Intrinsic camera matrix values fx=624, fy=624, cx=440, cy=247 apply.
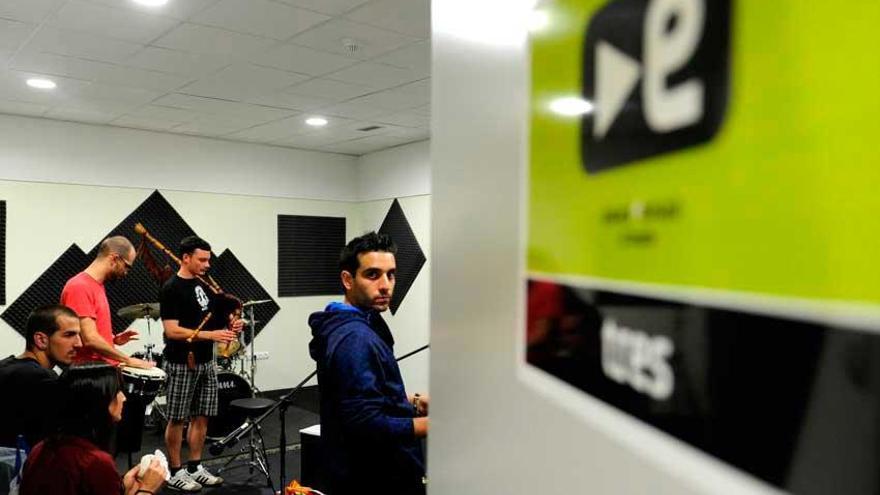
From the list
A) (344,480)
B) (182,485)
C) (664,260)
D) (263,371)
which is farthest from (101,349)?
(664,260)

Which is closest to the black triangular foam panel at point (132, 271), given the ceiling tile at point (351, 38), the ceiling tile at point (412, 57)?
the ceiling tile at point (351, 38)

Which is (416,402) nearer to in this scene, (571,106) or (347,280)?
(347,280)

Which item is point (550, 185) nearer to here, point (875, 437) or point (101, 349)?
point (875, 437)

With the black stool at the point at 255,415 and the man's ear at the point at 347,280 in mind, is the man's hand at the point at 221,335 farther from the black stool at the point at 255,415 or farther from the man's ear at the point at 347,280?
the man's ear at the point at 347,280

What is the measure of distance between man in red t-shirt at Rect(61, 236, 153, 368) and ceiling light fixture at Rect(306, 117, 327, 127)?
2039 millimetres

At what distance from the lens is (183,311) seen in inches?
154

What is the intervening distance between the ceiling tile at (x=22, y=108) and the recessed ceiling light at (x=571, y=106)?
5.54 metres

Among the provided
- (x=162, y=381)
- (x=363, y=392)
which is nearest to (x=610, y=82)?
(x=363, y=392)

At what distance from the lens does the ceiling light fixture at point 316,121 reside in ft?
17.6

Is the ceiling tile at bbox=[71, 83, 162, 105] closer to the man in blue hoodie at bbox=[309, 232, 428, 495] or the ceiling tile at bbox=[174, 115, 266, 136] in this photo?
the ceiling tile at bbox=[174, 115, 266, 136]

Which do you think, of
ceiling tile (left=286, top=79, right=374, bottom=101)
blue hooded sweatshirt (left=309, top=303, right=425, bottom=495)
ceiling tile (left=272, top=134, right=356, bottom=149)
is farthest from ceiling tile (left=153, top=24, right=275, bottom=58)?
ceiling tile (left=272, top=134, right=356, bottom=149)

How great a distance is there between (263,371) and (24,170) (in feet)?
9.39

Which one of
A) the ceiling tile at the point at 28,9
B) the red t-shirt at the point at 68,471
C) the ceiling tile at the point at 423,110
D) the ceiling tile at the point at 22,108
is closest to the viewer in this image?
the red t-shirt at the point at 68,471

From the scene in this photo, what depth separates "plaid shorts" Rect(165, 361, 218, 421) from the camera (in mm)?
3869
